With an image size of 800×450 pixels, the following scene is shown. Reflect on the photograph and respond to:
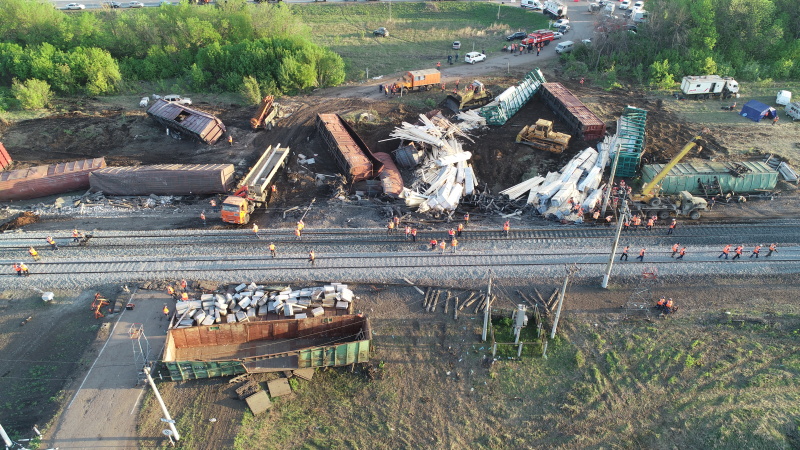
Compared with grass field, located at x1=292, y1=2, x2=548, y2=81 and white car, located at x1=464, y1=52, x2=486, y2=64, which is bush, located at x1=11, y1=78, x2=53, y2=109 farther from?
white car, located at x1=464, y1=52, x2=486, y2=64

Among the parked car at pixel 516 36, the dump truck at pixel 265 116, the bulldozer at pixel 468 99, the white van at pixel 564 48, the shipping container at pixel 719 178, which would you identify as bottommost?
the shipping container at pixel 719 178

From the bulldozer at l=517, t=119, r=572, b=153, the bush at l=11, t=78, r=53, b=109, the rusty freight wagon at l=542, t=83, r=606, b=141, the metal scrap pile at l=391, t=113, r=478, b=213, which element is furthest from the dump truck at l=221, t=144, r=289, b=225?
the bush at l=11, t=78, r=53, b=109

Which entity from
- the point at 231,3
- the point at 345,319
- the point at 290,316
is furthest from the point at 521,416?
the point at 231,3

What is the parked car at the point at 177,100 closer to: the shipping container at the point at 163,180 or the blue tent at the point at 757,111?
the shipping container at the point at 163,180

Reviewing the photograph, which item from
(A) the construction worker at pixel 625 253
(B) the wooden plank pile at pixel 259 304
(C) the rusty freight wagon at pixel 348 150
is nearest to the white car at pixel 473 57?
(C) the rusty freight wagon at pixel 348 150

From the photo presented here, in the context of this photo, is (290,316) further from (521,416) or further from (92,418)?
(521,416)

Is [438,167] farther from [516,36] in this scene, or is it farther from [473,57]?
[516,36]
